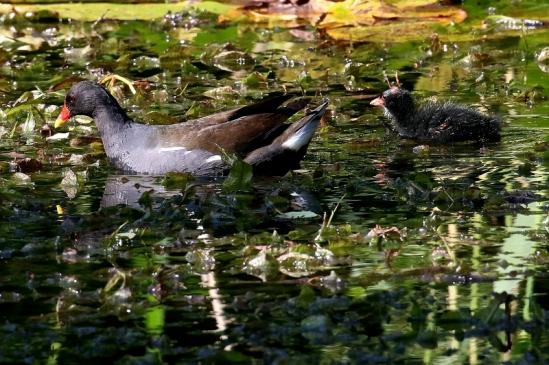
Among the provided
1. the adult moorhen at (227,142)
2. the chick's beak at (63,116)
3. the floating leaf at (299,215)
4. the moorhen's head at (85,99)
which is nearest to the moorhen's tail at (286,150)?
the adult moorhen at (227,142)

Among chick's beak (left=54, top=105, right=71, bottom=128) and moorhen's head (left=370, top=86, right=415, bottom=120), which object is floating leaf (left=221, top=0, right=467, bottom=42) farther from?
chick's beak (left=54, top=105, right=71, bottom=128)

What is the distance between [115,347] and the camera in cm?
448

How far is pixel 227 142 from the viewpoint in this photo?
7.54 meters

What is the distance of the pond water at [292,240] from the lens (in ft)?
14.9

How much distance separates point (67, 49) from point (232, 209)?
5.87 m

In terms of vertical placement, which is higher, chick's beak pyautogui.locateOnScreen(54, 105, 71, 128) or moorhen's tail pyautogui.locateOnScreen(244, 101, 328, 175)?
chick's beak pyautogui.locateOnScreen(54, 105, 71, 128)

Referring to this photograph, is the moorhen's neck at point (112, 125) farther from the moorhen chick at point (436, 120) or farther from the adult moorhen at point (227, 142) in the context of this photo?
the moorhen chick at point (436, 120)

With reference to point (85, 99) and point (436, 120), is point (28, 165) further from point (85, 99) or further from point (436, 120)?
point (436, 120)

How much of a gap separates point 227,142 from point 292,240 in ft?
6.13

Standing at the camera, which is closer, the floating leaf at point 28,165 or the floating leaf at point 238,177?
the floating leaf at point 238,177

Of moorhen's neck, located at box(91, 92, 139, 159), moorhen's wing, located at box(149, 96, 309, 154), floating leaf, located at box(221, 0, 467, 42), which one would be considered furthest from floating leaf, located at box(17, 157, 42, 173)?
floating leaf, located at box(221, 0, 467, 42)

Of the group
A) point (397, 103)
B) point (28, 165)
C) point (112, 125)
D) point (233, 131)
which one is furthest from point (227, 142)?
point (397, 103)

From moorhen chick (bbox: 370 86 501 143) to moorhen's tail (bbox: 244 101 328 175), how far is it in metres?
1.18

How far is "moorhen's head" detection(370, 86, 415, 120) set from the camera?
874 cm
